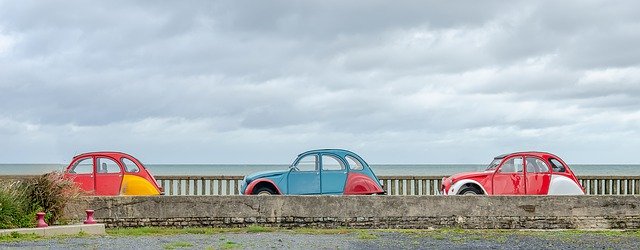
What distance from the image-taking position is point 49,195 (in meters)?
17.5

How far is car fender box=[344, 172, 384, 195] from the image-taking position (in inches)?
858

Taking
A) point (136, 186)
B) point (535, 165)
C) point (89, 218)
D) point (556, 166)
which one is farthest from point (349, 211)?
point (556, 166)

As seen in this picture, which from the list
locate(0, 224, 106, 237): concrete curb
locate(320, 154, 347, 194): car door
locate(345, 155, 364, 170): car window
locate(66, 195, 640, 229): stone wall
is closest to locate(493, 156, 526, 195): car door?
locate(66, 195, 640, 229): stone wall

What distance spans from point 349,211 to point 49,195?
228 inches

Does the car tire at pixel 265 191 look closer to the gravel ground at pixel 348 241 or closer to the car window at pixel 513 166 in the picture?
the gravel ground at pixel 348 241

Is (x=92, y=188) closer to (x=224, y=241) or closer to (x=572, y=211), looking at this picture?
(x=224, y=241)

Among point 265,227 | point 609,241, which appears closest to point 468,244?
point 609,241

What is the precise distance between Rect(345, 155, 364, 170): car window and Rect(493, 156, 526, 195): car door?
A: 319 cm

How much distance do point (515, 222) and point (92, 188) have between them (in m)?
9.85

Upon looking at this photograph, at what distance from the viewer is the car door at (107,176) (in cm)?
2222

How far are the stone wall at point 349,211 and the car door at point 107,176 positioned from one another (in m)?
3.35

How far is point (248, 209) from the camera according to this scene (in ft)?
61.8

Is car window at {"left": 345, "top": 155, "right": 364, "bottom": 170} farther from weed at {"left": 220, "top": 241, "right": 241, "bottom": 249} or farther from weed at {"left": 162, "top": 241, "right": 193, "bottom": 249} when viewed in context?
weed at {"left": 162, "top": 241, "right": 193, "bottom": 249}

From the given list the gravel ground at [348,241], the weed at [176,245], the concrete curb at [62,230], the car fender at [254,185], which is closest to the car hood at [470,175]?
the car fender at [254,185]
